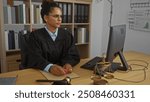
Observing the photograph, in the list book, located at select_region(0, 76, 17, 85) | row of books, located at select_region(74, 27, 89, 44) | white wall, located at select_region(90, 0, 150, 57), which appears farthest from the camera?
row of books, located at select_region(74, 27, 89, 44)

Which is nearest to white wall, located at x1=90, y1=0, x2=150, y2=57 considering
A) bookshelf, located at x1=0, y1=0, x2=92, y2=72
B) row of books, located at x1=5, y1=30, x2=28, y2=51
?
bookshelf, located at x1=0, y1=0, x2=92, y2=72

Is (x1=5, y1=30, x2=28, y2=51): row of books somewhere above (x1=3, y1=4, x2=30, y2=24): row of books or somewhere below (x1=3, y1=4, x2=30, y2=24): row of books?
below

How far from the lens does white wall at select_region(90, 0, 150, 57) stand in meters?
3.12

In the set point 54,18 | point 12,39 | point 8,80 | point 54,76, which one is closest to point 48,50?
point 54,18

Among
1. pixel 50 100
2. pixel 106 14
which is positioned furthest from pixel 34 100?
pixel 106 14

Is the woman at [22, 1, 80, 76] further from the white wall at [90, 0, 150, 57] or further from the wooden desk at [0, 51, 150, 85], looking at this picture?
the white wall at [90, 0, 150, 57]

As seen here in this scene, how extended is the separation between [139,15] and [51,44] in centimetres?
189

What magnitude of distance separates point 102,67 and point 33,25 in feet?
5.43

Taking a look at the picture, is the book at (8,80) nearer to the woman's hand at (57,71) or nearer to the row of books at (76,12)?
the woman's hand at (57,71)

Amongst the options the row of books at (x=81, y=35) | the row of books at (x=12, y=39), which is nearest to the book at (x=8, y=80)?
the row of books at (x=12, y=39)

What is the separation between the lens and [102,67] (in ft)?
5.05

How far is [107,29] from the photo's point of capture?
3773mm

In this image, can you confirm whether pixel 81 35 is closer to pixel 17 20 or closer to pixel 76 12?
pixel 76 12

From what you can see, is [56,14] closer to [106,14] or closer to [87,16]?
[87,16]
